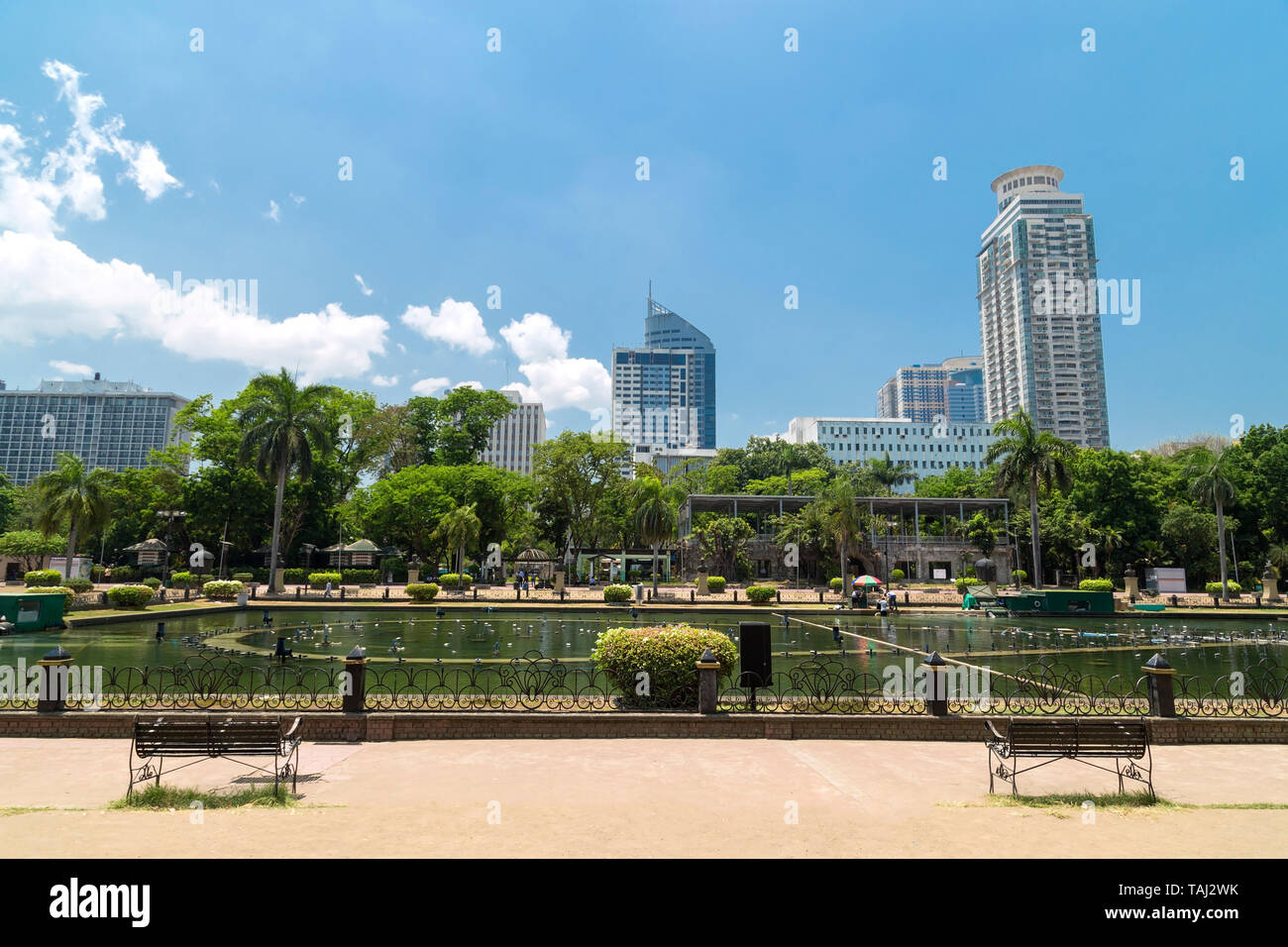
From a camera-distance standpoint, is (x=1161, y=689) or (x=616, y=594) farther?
(x=616, y=594)

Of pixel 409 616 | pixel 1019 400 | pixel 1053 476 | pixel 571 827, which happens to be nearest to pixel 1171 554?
pixel 1053 476

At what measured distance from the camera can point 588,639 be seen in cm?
2369

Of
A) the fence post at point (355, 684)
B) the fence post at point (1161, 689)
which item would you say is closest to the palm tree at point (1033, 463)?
the fence post at point (1161, 689)

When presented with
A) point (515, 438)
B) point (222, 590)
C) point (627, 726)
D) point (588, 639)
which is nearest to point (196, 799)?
point (627, 726)

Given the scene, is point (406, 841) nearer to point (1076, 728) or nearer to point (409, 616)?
point (1076, 728)

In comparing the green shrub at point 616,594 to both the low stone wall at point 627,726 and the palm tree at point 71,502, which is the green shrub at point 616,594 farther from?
the palm tree at point 71,502

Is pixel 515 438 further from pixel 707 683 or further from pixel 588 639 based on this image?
pixel 707 683

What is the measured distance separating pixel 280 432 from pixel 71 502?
37.6 feet

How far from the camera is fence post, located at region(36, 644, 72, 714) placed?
966 centimetres

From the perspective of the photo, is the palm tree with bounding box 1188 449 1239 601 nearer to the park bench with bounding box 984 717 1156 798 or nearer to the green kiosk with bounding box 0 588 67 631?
the park bench with bounding box 984 717 1156 798

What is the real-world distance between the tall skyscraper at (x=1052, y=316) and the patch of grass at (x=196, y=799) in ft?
507

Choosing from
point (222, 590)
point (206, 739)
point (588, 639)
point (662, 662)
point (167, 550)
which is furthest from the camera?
point (167, 550)

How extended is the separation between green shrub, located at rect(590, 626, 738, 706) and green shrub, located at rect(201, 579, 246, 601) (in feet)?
103

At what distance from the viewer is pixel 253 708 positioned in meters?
10.1
